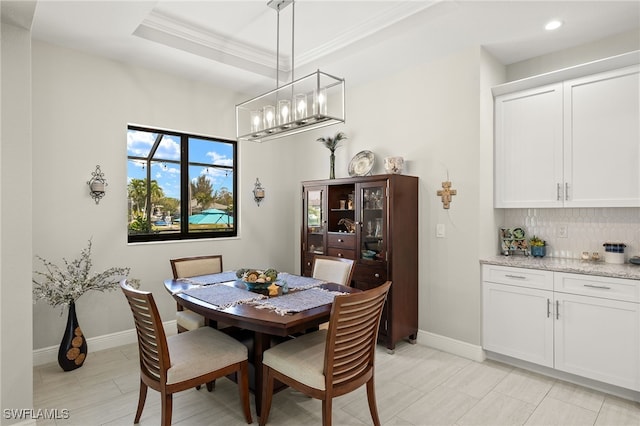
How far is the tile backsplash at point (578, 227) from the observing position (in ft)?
9.71

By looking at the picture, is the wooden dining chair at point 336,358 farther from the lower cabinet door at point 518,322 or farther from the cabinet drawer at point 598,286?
the cabinet drawer at point 598,286

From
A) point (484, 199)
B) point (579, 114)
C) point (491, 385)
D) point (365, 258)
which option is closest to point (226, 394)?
point (365, 258)

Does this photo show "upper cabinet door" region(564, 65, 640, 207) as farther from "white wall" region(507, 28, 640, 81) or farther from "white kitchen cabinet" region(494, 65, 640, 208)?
"white wall" region(507, 28, 640, 81)

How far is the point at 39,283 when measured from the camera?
3.10 m

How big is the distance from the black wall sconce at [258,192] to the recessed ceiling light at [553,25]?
132 inches

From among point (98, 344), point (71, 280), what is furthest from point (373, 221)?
point (98, 344)

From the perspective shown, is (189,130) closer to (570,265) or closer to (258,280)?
(258,280)

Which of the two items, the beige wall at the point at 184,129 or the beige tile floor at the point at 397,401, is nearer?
the beige tile floor at the point at 397,401

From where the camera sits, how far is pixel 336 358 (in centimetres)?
193

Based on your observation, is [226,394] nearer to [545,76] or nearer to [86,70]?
[86,70]

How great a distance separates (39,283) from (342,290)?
2.60 m

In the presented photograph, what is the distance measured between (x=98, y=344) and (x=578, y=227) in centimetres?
453

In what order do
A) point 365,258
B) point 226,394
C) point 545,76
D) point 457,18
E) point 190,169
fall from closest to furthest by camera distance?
point 226,394 → point 457,18 → point 545,76 → point 365,258 → point 190,169

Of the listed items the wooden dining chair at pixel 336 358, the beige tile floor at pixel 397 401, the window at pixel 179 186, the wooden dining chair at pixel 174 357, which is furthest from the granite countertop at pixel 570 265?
the window at pixel 179 186
